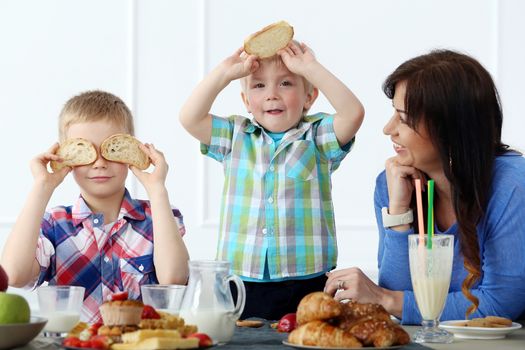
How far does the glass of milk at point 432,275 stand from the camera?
5.59 ft

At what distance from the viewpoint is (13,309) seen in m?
1.42

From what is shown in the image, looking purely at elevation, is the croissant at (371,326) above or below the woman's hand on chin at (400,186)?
below

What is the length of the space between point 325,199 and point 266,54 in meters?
0.50

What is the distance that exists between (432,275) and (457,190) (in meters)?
0.50

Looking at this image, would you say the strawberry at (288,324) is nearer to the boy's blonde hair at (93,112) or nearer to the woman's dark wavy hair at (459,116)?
the woman's dark wavy hair at (459,116)

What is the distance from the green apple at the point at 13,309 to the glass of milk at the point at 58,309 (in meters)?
0.15

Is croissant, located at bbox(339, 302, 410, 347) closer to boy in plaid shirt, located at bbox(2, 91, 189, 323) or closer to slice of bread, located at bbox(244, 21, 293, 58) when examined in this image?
boy in plaid shirt, located at bbox(2, 91, 189, 323)

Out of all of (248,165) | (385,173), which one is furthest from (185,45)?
(385,173)

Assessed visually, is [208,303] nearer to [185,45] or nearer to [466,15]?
[185,45]

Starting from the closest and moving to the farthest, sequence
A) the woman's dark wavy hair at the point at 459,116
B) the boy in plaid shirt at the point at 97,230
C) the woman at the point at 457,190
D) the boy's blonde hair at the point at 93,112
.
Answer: the woman at the point at 457,190 < the woman's dark wavy hair at the point at 459,116 < the boy in plaid shirt at the point at 97,230 < the boy's blonde hair at the point at 93,112

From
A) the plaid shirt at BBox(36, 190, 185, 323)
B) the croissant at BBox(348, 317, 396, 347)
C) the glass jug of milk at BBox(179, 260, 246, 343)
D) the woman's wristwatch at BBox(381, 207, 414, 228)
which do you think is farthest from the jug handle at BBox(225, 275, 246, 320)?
the plaid shirt at BBox(36, 190, 185, 323)

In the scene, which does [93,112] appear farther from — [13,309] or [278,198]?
[13,309]

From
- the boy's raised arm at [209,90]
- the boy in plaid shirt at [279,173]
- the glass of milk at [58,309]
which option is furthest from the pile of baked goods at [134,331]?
the boy's raised arm at [209,90]

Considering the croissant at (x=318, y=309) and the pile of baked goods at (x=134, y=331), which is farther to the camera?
the croissant at (x=318, y=309)
